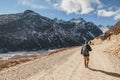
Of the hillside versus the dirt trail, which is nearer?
the dirt trail

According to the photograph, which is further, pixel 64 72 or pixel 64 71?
pixel 64 71

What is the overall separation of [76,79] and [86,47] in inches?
282

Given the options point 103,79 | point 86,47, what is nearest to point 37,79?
point 103,79

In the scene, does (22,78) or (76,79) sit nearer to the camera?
(76,79)

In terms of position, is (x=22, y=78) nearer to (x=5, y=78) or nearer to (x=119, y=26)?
(x=5, y=78)

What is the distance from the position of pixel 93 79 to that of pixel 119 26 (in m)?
138

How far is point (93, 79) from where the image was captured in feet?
57.7

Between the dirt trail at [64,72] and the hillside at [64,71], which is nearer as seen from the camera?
the dirt trail at [64,72]

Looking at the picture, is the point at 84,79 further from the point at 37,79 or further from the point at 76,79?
the point at 37,79

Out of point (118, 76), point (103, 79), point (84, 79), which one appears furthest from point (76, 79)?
point (118, 76)

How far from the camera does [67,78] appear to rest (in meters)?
17.8

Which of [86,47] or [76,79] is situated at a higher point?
[86,47]

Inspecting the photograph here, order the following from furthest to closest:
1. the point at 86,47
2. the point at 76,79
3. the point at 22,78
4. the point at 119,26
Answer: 1. the point at 119,26
2. the point at 86,47
3. the point at 22,78
4. the point at 76,79

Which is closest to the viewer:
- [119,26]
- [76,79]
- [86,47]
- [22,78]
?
[76,79]
